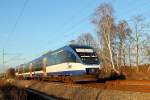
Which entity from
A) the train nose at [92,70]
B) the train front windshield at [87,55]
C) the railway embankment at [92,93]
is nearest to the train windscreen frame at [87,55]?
the train front windshield at [87,55]

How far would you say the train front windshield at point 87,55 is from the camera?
23.7 m

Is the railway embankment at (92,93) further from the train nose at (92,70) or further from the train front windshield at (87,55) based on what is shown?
the train front windshield at (87,55)

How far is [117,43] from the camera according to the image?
59875 millimetres

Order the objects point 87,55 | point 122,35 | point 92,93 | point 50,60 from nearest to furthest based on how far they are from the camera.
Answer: point 92,93
point 87,55
point 50,60
point 122,35

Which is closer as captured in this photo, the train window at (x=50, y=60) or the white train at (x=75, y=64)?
the white train at (x=75, y=64)

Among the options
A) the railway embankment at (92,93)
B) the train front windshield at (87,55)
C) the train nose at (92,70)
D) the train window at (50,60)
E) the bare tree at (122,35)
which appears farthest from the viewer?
the bare tree at (122,35)

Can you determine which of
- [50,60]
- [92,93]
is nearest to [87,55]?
[50,60]

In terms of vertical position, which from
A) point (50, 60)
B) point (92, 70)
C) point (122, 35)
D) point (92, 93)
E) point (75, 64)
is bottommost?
point (92, 93)

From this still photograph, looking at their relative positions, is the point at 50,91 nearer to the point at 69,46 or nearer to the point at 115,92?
the point at 69,46

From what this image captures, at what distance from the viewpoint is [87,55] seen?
24.3 metres

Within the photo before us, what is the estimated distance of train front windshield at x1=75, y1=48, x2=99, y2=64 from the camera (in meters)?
23.7

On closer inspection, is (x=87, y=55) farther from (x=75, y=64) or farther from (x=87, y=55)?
(x=75, y=64)

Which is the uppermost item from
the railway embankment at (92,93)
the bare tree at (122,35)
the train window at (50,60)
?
the bare tree at (122,35)

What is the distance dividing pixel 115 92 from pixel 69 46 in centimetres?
1345
